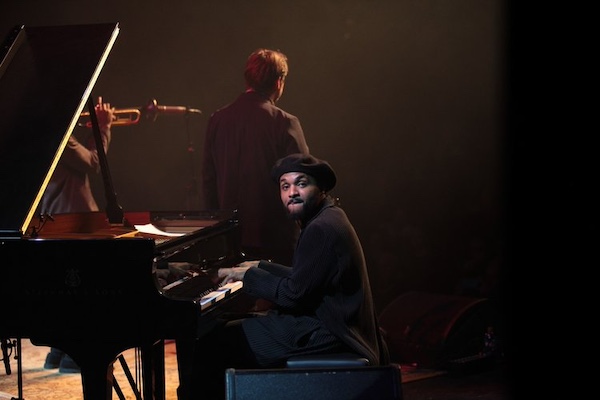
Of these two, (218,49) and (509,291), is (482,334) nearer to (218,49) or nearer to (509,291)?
(509,291)

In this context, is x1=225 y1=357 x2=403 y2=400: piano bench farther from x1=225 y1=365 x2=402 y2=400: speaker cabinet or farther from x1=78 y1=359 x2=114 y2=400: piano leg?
x1=78 y1=359 x2=114 y2=400: piano leg

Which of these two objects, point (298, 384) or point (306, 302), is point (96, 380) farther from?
point (306, 302)

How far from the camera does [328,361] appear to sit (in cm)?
314

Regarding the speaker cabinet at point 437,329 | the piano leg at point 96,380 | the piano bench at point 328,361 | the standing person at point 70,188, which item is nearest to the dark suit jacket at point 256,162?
the standing person at point 70,188

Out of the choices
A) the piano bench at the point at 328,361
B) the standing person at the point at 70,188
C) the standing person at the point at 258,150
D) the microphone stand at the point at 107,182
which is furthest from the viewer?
the standing person at the point at 70,188

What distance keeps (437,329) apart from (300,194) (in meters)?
2.03

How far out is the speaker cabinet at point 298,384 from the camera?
2.89m

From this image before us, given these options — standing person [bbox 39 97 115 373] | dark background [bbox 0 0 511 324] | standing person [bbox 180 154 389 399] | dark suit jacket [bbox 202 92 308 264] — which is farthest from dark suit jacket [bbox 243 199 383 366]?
dark background [bbox 0 0 511 324]

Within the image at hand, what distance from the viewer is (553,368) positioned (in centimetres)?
510

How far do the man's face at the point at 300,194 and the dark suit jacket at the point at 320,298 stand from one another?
6cm

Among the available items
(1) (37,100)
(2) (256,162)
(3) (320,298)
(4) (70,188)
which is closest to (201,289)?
(3) (320,298)

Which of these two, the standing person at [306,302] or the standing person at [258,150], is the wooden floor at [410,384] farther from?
the standing person at [306,302]

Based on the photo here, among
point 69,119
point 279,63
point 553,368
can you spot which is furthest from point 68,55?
point 553,368

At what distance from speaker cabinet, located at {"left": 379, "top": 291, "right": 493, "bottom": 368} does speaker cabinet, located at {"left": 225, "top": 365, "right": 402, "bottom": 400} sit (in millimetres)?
2215
